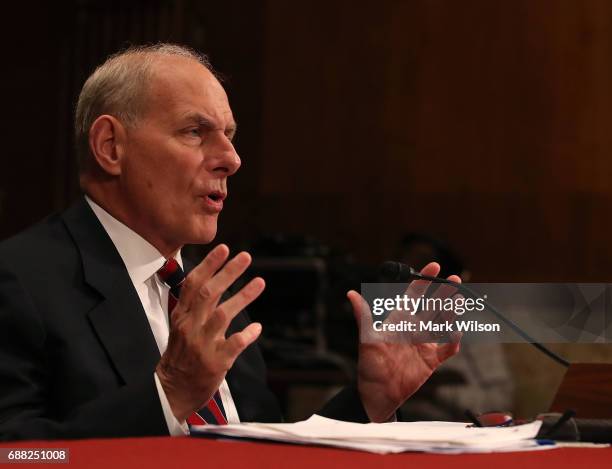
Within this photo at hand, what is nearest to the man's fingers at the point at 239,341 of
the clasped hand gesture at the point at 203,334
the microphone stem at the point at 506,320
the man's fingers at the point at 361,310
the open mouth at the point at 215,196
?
the clasped hand gesture at the point at 203,334

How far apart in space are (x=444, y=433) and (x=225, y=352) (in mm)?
382

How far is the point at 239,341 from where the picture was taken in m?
1.51

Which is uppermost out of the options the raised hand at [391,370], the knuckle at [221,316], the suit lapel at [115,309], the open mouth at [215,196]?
the open mouth at [215,196]

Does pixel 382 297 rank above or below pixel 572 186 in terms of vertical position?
above

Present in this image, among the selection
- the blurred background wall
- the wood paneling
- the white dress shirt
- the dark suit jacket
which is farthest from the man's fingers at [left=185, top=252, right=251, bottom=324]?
the wood paneling

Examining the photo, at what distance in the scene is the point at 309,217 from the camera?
595 cm

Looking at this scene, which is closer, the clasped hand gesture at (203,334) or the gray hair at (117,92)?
the clasped hand gesture at (203,334)

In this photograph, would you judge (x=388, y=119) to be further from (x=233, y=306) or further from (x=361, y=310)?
(x=233, y=306)

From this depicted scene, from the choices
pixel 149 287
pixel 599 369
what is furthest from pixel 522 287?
pixel 149 287

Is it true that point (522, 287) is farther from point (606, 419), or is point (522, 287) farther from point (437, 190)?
point (437, 190)

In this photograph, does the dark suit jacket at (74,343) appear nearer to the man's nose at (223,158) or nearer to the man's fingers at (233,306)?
the man's fingers at (233,306)

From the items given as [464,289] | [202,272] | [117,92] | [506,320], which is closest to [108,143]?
[117,92]

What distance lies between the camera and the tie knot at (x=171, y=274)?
2.03 meters

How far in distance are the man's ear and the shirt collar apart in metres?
0.10
